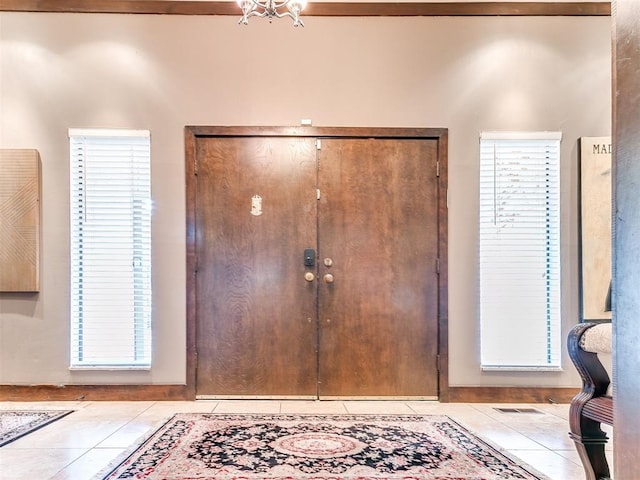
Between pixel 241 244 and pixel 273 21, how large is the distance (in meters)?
1.74

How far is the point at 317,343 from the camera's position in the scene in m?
3.33

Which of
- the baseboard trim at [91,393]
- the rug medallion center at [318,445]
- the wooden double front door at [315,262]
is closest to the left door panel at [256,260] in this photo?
the wooden double front door at [315,262]

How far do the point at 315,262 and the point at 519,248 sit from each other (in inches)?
61.7

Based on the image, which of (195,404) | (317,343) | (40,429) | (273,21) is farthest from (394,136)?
(40,429)

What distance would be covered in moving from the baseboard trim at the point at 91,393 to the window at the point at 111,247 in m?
0.19

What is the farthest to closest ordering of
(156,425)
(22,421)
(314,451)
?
(22,421) < (156,425) < (314,451)

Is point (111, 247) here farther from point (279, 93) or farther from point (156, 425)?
point (279, 93)

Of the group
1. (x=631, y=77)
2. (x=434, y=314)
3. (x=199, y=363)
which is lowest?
(x=199, y=363)

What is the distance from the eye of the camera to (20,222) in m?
3.30

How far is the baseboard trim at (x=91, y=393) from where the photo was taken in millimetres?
3266

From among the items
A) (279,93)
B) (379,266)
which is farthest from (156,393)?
(279,93)

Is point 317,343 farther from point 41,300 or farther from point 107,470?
point 41,300

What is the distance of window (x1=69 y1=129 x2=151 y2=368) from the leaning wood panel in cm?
26

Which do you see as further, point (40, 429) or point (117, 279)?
point (117, 279)
